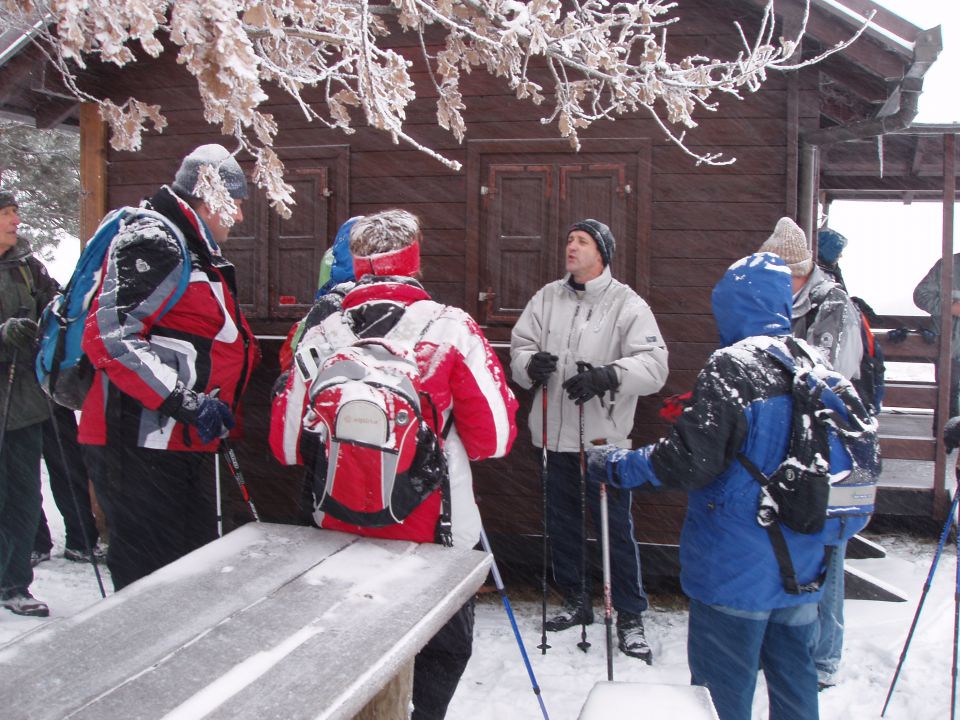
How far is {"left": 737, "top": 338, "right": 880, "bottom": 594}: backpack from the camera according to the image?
249cm

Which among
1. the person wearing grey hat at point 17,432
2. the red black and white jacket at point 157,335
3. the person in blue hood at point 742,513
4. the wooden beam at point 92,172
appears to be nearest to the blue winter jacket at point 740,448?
the person in blue hood at point 742,513

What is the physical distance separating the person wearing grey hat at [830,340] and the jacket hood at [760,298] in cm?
125

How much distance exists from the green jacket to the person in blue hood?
3604 mm

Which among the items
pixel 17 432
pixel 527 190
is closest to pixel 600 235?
pixel 527 190

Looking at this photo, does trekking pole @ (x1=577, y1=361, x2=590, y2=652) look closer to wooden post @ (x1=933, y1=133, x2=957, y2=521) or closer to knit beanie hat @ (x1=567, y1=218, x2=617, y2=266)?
knit beanie hat @ (x1=567, y1=218, x2=617, y2=266)

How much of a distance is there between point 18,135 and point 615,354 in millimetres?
13231

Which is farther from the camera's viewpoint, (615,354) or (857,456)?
(615,354)

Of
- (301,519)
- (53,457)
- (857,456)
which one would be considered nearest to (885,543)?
(857,456)

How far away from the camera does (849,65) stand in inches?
191

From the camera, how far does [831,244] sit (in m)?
4.55

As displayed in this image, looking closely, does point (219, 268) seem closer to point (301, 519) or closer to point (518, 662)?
point (301, 519)

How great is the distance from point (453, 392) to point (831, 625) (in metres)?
2.45

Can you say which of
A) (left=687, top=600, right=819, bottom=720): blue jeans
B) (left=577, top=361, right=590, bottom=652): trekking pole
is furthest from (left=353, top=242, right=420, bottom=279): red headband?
(left=577, top=361, right=590, bottom=652): trekking pole

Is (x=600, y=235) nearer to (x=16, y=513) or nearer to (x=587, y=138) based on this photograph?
(x=587, y=138)
